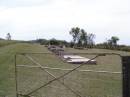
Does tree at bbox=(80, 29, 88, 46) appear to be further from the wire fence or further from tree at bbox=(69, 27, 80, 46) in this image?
the wire fence

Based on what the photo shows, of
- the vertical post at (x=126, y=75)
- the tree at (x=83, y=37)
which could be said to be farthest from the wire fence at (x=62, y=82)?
Result: the tree at (x=83, y=37)

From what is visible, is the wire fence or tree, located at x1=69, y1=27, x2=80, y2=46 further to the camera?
tree, located at x1=69, y1=27, x2=80, y2=46

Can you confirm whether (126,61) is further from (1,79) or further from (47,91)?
(1,79)

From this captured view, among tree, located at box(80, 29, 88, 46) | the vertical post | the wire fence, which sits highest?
tree, located at box(80, 29, 88, 46)

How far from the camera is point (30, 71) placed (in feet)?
67.6

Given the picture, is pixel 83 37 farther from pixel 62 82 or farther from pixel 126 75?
pixel 126 75

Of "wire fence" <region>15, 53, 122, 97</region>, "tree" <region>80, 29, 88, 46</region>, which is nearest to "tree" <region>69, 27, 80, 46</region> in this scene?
"tree" <region>80, 29, 88, 46</region>

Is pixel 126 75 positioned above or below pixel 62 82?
above

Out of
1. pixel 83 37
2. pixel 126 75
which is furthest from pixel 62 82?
pixel 83 37

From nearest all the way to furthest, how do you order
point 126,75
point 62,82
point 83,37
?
point 126,75 → point 62,82 → point 83,37

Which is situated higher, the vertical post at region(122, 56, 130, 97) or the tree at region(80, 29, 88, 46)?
the tree at region(80, 29, 88, 46)

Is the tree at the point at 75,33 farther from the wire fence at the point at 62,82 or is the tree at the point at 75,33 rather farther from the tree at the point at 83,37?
the wire fence at the point at 62,82

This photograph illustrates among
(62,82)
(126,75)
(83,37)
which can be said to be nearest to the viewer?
(126,75)

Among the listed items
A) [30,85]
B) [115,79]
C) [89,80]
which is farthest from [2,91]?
[115,79]
